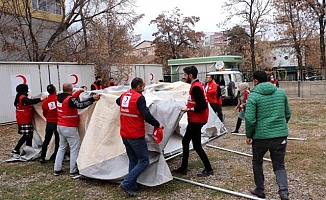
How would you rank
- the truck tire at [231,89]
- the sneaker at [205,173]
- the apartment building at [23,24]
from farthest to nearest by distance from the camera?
1. the truck tire at [231,89]
2. the apartment building at [23,24]
3. the sneaker at [205,173]

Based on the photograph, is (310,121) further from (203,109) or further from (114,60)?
(114,60)

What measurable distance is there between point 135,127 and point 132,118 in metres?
0.13

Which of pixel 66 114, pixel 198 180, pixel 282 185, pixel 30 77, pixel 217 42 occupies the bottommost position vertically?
pixel 198 180

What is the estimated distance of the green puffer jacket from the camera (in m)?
3.70

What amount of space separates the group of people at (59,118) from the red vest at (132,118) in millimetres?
1018

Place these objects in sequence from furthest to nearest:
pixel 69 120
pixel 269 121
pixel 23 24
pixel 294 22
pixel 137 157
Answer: pixel 294 22 < pixel 23 24 < pixel 69 120 < pixel 137 157 < pixel 269 121

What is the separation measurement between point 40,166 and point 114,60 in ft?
41.7

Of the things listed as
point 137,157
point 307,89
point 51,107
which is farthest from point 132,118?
point 307,89

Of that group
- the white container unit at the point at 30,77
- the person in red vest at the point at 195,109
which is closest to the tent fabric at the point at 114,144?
the person in red vest at the point at 195,109

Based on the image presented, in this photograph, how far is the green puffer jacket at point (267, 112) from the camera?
12.1 feet

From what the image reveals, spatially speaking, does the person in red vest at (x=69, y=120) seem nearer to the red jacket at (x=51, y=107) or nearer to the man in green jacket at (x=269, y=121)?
the red jacket at (x=51, y=107)

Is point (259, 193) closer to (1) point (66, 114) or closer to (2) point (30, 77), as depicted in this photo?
(1) point (66, 114)

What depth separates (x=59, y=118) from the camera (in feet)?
17.0

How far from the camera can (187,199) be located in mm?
4152
